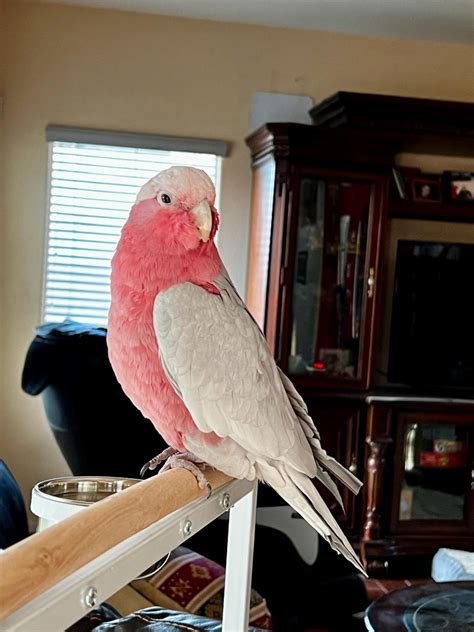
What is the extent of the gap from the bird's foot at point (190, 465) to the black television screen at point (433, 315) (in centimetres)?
273

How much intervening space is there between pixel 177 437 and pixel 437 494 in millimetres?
2782

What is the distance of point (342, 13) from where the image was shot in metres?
3.61

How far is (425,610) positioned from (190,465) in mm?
1252

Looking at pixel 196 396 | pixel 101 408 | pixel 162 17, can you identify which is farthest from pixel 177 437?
pixel 162 17

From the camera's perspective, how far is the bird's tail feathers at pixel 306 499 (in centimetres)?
102

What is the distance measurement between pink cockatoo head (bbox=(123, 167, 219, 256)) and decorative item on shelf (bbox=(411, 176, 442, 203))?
111 inches

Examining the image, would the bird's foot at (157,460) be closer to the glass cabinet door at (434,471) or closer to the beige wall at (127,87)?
the glass cabinet door at (434,471)

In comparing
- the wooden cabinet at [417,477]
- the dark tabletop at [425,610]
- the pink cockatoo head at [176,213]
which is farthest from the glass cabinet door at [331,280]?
the pink cockatoo head at [176,213]

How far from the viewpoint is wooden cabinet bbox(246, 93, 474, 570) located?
138 inches

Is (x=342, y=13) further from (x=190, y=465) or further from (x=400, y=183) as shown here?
(x=190, y=465)

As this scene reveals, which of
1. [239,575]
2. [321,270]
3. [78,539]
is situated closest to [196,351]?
[239,575]

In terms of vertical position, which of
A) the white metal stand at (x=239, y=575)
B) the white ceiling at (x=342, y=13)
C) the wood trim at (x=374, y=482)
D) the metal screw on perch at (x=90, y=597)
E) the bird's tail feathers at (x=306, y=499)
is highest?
the white ceiling at (x=342, y=13)

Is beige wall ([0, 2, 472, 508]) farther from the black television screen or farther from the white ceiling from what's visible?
the black television screen

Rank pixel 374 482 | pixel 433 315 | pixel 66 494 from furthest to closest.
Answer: pixel 433 315, pixel 374 482, pixel 66 494
